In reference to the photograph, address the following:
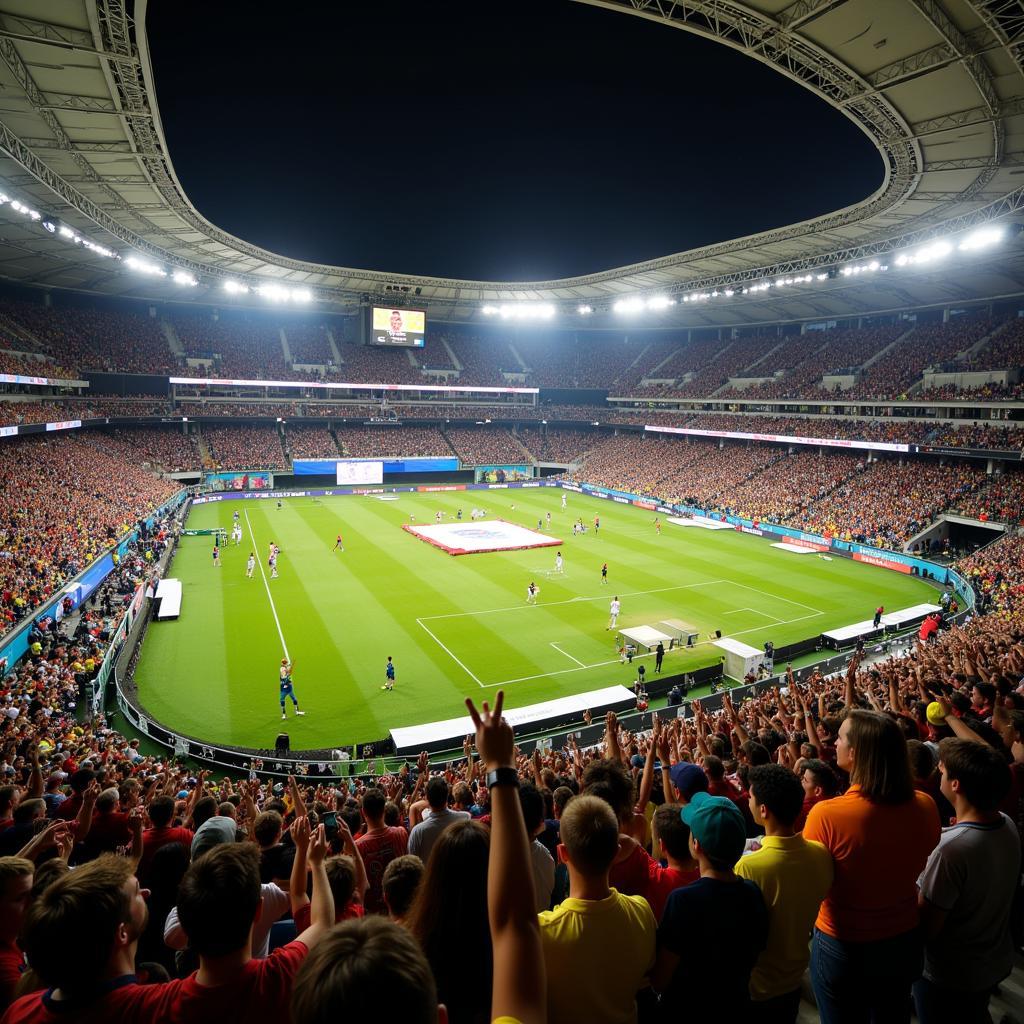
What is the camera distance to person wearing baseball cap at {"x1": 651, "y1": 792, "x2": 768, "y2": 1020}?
3.22 metres

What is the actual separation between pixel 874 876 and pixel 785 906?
2.36 ft

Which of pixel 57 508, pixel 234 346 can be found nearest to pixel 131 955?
pixel 57 508

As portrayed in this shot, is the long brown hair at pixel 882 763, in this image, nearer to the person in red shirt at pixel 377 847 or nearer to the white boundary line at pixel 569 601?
the person in red shirt at pixel 377 847

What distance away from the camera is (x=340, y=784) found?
632 inches

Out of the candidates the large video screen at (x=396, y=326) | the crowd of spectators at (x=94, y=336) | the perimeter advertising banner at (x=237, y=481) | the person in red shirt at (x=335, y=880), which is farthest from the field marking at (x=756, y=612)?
the crowd of spectators at (x=94, y=336)

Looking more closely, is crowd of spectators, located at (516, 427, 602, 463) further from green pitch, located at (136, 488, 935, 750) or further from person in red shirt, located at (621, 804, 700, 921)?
person in red shirt, located at (621, 804, 700, 921)

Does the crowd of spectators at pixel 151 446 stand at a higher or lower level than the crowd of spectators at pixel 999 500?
higher

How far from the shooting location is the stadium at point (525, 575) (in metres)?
3.22

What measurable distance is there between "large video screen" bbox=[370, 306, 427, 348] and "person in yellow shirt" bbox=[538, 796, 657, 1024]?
6298 cm

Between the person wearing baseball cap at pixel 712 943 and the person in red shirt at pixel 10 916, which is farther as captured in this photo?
the person in red shirt at pixel 10 916

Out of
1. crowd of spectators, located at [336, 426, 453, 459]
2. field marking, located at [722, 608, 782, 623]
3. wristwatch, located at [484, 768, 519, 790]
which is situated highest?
crowd of spectators, located at [336, 426, 453, 459]

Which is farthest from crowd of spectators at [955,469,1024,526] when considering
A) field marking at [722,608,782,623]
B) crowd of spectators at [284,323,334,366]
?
crowd of spectators at [284,323,334,366]

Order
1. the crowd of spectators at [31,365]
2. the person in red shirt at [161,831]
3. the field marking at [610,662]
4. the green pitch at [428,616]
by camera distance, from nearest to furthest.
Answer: the person in red shirt at [161,831], the green pitch at [428,616], the field marking at [610,662], the crowd of spectators at [31,365]

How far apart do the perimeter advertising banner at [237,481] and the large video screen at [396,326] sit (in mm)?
17580
